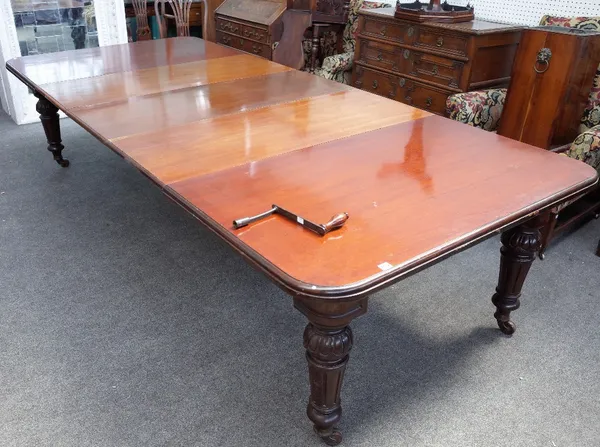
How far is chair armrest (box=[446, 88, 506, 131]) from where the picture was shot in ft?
9.05

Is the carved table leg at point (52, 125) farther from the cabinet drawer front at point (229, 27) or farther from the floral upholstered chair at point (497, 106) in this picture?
the floral upholstered chair at point (497, 106)

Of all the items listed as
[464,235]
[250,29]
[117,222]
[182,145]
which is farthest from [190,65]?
[464,235]

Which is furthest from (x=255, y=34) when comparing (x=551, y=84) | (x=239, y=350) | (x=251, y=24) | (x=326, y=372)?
(x=326, y=372)

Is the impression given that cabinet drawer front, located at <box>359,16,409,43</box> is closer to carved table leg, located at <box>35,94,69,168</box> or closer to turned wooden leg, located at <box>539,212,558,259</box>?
turned wooden leg, located at <box>539,212,558,259</box>

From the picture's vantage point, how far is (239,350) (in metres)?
1.91

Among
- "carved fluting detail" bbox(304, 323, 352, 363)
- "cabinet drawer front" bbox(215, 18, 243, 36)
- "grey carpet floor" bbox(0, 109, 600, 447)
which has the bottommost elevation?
"grey carpet floor" bbox(0, 109, 600, 447)

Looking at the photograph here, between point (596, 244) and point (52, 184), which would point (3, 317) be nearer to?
point (52, 184)

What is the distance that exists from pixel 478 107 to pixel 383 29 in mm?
942

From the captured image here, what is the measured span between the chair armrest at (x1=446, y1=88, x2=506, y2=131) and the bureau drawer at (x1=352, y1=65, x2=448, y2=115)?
28 centimetres

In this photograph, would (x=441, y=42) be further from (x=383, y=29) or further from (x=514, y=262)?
(x=514, y=262)

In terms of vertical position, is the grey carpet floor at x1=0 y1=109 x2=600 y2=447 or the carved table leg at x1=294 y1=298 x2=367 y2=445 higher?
the carved table leg at x1=294 y1=298 x2=367 y2=445

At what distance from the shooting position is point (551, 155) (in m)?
1.76

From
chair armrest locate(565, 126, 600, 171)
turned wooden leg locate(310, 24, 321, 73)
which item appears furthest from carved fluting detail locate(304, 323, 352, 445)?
turned wooden leg locate(310, 24, 321, 73)

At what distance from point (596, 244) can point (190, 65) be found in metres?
2.27
